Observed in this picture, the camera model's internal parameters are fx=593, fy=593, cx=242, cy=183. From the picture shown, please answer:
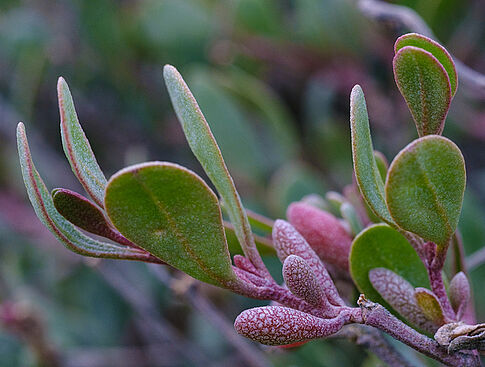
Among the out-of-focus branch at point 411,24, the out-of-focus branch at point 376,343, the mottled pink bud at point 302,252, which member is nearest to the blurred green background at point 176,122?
the out-of-focus branch at point 411,24

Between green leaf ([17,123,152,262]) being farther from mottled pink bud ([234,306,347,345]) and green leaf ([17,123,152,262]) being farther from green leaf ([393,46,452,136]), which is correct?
green leaf ([393,46,452,136])

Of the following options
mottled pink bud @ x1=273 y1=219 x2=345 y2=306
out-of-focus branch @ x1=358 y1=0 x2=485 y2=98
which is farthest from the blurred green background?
mottled pink bud @ x1=273 y1=219 x2=345 y2=306

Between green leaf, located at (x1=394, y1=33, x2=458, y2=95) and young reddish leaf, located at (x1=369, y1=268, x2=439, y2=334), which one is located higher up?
green leaf, located at (x1=394, y1=33, x2=458, y2=95)

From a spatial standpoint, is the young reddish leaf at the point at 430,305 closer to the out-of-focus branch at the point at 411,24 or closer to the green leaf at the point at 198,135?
the green leaf at the point at 198,135

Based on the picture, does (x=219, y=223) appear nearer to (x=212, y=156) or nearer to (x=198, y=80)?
(x=212, y=156)

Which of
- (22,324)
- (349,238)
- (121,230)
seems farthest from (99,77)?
(121,230)
